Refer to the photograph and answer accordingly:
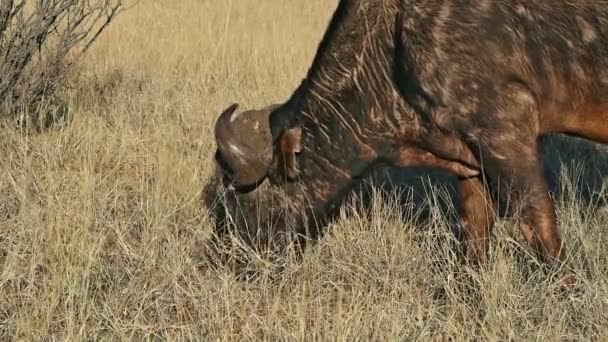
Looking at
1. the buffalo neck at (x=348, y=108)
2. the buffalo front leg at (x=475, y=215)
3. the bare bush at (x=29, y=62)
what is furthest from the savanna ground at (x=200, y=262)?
the buffalo neck at (x=348, y=108)

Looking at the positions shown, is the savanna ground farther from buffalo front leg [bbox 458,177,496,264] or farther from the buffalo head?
the buffalo head

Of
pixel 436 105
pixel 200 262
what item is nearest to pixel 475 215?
pixel 436 105

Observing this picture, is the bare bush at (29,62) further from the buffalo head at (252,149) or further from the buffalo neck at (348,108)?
the buffalo neck at (348,108)

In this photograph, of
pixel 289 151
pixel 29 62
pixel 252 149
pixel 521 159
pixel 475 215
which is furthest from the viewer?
pixel 29 62

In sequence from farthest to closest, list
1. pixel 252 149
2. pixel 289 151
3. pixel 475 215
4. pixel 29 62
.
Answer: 1. pixel 29 62
2. pixel 475 215
3. pixel 289 151
4. pixel 252 149

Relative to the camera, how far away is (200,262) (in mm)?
4477

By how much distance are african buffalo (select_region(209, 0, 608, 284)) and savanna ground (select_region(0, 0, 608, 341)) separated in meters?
0.34

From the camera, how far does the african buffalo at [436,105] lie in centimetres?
428

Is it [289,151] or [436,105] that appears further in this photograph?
[289,151]

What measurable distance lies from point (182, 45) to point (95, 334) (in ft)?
24.7

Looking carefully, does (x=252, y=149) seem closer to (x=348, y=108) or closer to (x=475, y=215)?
(x=348, y=108)

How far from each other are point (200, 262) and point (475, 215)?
1621mm

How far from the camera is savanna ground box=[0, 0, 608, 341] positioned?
3.62m

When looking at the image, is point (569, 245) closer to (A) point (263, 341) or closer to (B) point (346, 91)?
(B) point (346, 91)
